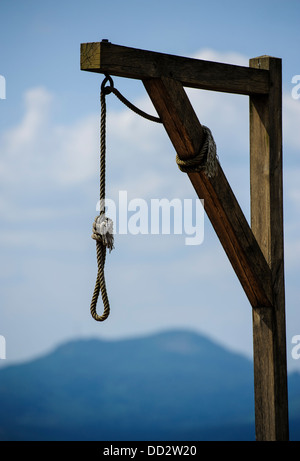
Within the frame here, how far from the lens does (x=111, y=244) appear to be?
108 inches

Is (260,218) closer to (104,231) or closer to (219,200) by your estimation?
(219,200)

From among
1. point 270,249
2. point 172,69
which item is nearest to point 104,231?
point 172,69

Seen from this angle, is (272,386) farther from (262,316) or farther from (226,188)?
(226,188)

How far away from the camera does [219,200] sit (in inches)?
119

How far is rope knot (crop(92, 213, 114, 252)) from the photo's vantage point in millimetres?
2699

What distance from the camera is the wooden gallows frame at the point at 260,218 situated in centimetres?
304

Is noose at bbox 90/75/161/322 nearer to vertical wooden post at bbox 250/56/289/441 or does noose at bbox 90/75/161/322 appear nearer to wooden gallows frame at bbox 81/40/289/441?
wooden gallows frame at bbox 81/40/289/441

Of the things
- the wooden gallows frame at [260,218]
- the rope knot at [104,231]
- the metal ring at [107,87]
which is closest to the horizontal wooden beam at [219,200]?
the wooden gallows frame at [260,218]

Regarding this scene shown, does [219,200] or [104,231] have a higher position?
[219,200]

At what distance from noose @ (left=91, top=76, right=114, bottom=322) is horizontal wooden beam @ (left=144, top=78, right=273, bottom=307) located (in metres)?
0.22

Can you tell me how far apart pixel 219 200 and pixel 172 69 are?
0.54m

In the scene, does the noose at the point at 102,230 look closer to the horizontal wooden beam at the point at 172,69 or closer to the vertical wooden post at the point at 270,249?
the horizontal wooden beam at the point at 172,69

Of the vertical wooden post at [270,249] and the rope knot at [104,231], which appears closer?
Result: the rope knot at [104,231]

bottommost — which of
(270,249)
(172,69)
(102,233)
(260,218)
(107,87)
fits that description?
(102,233)
